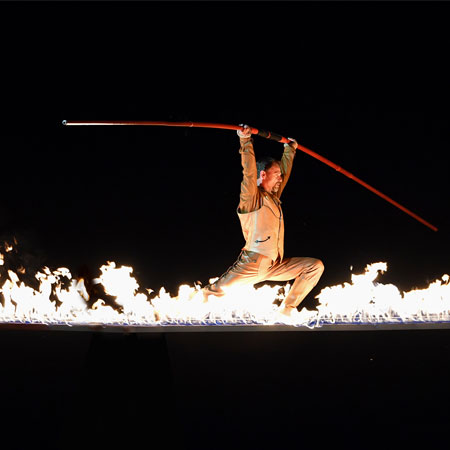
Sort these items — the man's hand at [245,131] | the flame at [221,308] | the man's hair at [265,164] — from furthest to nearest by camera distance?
the man's hair at [265,164] → the flame at [221,308] → the man's hand at [245,131]

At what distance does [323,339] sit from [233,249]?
2.31 meters

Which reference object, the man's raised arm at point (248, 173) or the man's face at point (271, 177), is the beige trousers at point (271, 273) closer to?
the man's raised arm at point (248, 173)

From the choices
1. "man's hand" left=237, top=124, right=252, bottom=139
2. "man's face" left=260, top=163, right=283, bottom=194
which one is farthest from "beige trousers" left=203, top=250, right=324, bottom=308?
"man's hand" left=237, top=124, right=252, bottom=139

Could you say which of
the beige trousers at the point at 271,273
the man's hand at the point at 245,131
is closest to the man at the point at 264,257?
the beige trousers at the point at 271,273

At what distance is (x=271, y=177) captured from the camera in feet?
15.9

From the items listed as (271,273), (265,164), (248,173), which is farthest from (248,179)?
(271,273)

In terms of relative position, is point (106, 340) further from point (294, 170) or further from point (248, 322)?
point (294, 170)

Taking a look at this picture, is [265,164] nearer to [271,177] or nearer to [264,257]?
[271,177]

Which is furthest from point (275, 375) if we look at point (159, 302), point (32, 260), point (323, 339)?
point (32, 260)

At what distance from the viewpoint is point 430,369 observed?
14.2ft

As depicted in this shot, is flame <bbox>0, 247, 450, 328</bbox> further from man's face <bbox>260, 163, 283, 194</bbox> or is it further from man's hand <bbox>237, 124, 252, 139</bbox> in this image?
man's hand <bbox>237, 124, 252, 139</bbox>

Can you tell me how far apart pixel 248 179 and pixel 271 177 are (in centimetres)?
32

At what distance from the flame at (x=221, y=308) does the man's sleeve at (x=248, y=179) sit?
0.58 meters

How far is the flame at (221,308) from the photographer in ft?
15.1
